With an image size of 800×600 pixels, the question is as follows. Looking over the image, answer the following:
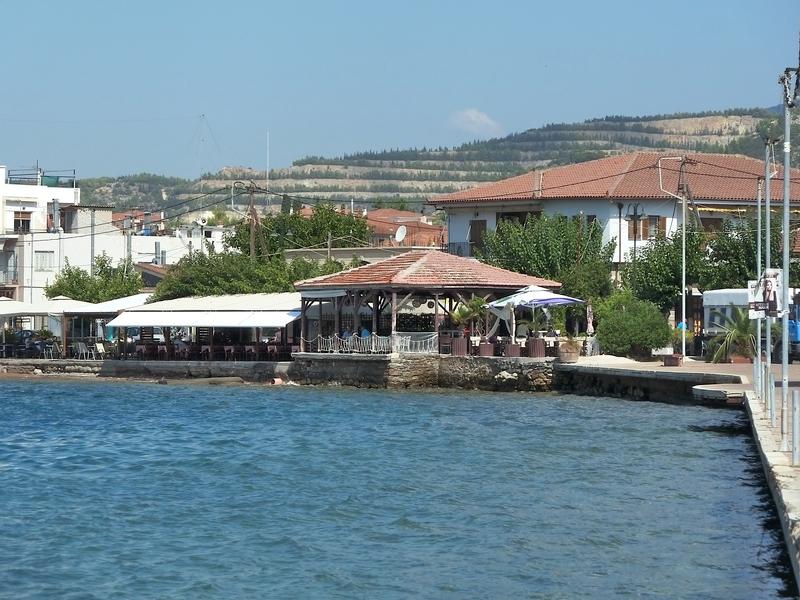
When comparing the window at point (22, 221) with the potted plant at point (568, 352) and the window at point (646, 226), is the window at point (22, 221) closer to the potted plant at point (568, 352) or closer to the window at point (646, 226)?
the window at point (646, 226)

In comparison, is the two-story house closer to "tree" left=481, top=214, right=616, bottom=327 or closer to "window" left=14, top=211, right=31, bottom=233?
"tree" left=481, top=214, right=616, bottom=327

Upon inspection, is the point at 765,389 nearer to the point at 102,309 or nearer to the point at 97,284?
the point at 102,309

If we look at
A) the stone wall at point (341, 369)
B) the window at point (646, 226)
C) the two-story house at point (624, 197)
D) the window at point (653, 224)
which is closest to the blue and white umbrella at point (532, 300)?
the stone wall at point (341, 369)

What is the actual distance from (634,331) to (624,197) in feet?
53.7

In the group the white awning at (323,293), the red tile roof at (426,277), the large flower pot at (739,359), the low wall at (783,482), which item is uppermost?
the red tile roof at (426,277)

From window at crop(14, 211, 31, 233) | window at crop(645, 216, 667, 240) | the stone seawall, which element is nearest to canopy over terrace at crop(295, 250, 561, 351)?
the stone seawall

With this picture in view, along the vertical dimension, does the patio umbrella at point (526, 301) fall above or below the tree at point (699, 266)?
below

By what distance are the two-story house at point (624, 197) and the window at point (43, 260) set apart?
1024 inches

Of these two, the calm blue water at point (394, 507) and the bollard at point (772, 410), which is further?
the bollard at point (772, 410)

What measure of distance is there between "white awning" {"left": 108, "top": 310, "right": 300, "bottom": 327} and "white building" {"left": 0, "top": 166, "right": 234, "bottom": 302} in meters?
20.7

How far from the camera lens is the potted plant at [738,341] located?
137ft

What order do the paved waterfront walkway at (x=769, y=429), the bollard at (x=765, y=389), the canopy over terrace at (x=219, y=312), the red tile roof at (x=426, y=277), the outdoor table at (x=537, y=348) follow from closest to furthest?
the paved waterfront walkway at (x=769, y=429), the bollard at (x=765, y=389), the outdoor table at (x=537, y=348), the red tile roof at (x=426, y=277), the canopy over terrace at (x=219, y=312)

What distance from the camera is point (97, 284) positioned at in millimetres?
71250

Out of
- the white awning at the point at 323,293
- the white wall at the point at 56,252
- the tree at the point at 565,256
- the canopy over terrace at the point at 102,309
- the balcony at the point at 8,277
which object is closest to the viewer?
the white awning at the point at 323,293
